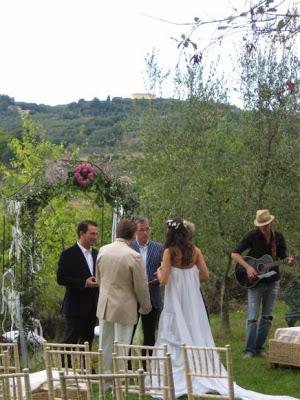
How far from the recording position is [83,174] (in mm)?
10977

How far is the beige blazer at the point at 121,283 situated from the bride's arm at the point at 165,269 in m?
0.35

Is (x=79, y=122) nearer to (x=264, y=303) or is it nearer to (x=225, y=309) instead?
(x=225, y=309)

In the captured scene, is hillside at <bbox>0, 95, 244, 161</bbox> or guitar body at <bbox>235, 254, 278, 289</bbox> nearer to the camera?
guitar body at <bbox>235, 254, 278, 289</bbox>

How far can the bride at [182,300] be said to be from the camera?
9211mm

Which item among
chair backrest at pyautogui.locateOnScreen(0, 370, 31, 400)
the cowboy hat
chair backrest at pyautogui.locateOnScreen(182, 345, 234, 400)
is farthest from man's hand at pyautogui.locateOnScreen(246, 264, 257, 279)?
chair backrest at pyautogui.locateOnScreen(0, 370, 31, 400)

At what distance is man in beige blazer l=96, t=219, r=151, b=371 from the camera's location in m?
8.87

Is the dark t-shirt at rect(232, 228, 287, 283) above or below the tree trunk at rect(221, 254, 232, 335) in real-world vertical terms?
above

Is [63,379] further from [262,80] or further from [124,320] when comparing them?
[262,80]

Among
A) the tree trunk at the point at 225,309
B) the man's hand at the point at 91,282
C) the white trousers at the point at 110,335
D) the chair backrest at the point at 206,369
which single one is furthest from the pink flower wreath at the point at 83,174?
the chair backrest at the point at 206,369

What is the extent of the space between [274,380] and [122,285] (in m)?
2.26

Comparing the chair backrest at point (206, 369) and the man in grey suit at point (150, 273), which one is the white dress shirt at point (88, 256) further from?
the chair backrest at point (206, 369)

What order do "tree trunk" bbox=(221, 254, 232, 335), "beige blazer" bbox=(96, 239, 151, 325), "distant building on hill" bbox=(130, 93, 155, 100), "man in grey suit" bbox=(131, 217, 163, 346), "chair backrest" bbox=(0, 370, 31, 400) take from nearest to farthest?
"chair backrest" bbox=(0, 370, 31, 400) → "beige blazer" bbox=(96, 239, 151, 325) → "man in grey suit" bbox=(131, 217, 163, 346) → "tree trunk" bbox=(221, 254, 232, 335) → "distant building on hill" bbox=(130, 93, 155, 100)

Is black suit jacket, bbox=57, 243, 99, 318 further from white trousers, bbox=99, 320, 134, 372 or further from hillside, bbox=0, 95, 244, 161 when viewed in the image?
hillside, bbox=0, 95, 244, 161

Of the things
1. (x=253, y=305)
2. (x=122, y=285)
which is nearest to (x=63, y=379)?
(x=122, y=285)
